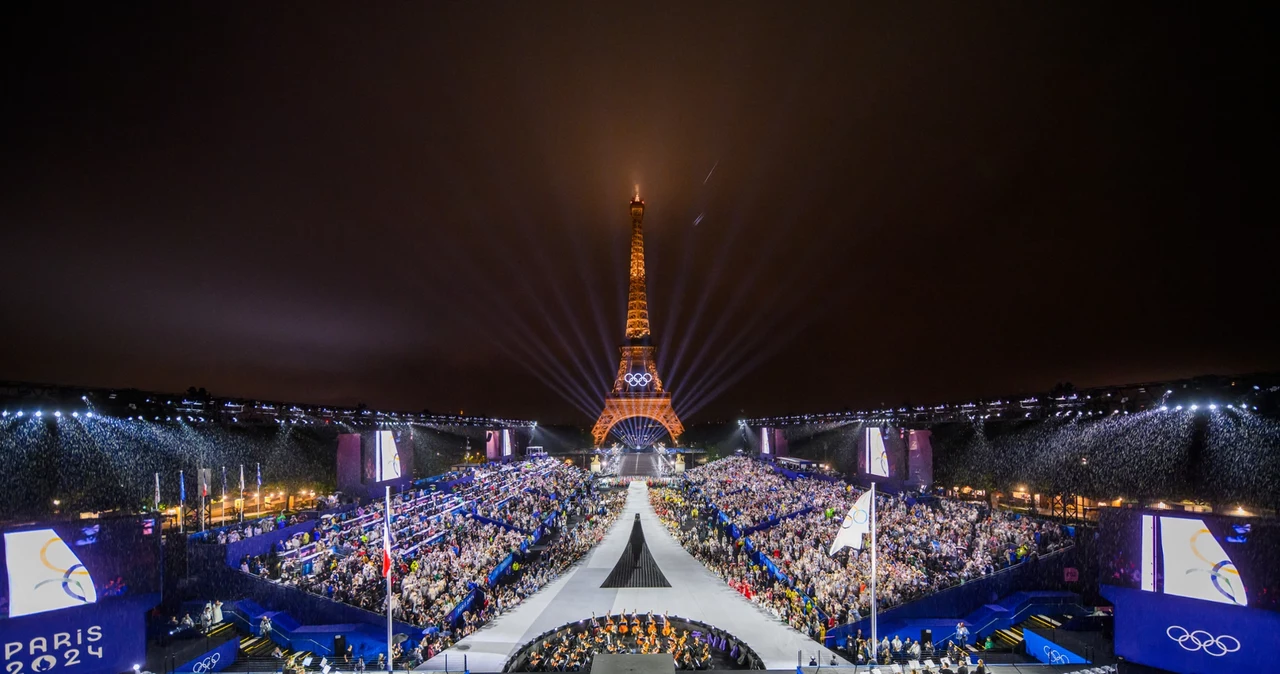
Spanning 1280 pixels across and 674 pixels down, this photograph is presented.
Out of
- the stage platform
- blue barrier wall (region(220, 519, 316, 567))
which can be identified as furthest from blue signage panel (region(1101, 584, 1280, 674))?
the stage platform

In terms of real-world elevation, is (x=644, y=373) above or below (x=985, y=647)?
above

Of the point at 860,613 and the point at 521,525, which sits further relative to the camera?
the point at 521,525

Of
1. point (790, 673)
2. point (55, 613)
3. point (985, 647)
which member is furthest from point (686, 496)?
point (55, 613)

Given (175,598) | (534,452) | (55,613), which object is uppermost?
(55,613)

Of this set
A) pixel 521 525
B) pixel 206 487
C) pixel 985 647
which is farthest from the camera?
pixel 521 525

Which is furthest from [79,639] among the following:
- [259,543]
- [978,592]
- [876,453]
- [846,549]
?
[876,453]

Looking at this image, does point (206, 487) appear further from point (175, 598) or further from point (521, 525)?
point (521, 525)

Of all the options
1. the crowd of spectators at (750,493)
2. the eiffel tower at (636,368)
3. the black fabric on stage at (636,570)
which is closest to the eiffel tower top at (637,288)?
the eiffel tower at (636,368)

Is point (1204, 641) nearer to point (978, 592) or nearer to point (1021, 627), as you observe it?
point (1021, 627)
